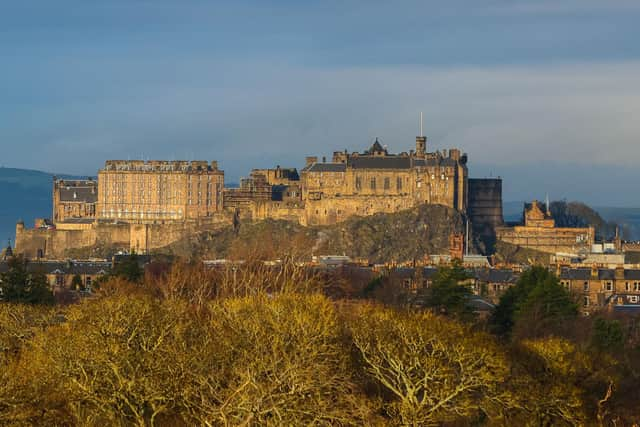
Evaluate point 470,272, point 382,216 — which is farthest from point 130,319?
point 382,216

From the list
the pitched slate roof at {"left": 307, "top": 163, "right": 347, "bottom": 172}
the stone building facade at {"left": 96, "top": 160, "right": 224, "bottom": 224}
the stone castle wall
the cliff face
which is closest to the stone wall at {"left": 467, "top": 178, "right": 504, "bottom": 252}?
the cliff face

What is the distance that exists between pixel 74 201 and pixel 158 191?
463 inches

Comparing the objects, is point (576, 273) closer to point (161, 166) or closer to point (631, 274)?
point (631, 274)

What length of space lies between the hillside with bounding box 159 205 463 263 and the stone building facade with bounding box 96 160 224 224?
1048cm

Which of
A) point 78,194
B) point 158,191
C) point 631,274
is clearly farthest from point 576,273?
point 78,194

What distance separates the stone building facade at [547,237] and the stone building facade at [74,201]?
3953cm

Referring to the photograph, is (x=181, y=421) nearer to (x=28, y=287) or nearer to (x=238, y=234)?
(x=28, y=287)

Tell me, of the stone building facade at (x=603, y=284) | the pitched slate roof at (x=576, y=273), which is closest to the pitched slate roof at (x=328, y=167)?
the stone building facade at (x=603, y=284)

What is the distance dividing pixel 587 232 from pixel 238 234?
2886 cm

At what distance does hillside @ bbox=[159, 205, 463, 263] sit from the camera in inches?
5094

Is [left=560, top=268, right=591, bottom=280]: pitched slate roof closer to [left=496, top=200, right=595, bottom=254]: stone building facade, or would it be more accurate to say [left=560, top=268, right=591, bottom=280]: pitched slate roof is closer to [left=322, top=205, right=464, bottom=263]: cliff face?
[left=322, top=205, right=464, bottom=263]: cliff face

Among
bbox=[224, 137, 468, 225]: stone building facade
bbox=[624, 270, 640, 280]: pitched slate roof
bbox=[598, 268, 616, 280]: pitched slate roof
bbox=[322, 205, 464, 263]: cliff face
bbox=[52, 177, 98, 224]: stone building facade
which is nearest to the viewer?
bbox=[598, 268, 616, 280]: pitched slate roof

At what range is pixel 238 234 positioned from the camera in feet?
452

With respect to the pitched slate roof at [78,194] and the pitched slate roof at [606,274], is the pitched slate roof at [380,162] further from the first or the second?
the pitched slate roof at [606,274]
